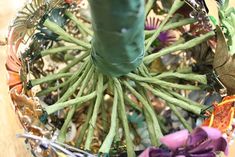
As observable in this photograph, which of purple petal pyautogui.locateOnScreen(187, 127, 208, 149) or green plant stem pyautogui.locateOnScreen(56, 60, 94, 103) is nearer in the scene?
purple petal pyautogui.locateOnScreen(187, 127, 208, 149)

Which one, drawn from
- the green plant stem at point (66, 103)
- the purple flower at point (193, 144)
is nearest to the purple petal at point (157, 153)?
the purple flower at point (193, 144)

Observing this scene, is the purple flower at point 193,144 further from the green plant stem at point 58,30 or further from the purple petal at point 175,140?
the green plant stem at point 58,30

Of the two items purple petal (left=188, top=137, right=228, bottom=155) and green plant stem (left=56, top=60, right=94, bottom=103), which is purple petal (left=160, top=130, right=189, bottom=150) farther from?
green plant stem (left=56, top=60, right=94, bottom=103)

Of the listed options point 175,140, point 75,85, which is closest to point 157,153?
point 175,140

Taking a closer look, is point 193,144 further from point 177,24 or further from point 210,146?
point 177,24

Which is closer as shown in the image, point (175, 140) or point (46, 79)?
point (175, 140)

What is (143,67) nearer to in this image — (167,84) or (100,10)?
(167,84)

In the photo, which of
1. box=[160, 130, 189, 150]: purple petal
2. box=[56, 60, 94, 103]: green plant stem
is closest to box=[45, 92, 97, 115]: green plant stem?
box=[56, 60, 94, 103]: green plant stem
